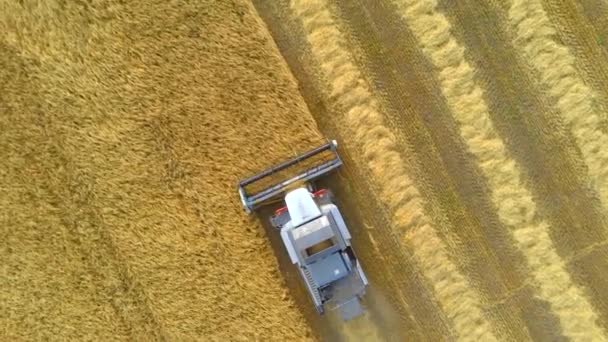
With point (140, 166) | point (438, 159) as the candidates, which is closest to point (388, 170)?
point (438, 159)

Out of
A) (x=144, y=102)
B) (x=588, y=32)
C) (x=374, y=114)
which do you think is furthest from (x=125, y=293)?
(x=588, y=32)

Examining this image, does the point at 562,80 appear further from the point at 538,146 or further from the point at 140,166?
the point at 140,166

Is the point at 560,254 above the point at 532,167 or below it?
below

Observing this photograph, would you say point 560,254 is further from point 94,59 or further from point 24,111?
point 24,111

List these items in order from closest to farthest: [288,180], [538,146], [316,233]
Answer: [316,233], [288,180], [538,146]

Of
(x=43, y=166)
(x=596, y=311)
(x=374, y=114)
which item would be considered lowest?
(x=596, y=311)

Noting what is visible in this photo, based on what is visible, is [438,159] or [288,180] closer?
[288,180]

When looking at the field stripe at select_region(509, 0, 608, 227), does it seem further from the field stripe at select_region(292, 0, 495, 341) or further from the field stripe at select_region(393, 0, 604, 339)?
the field stripe at select_region(292, 0, 495, 341)
